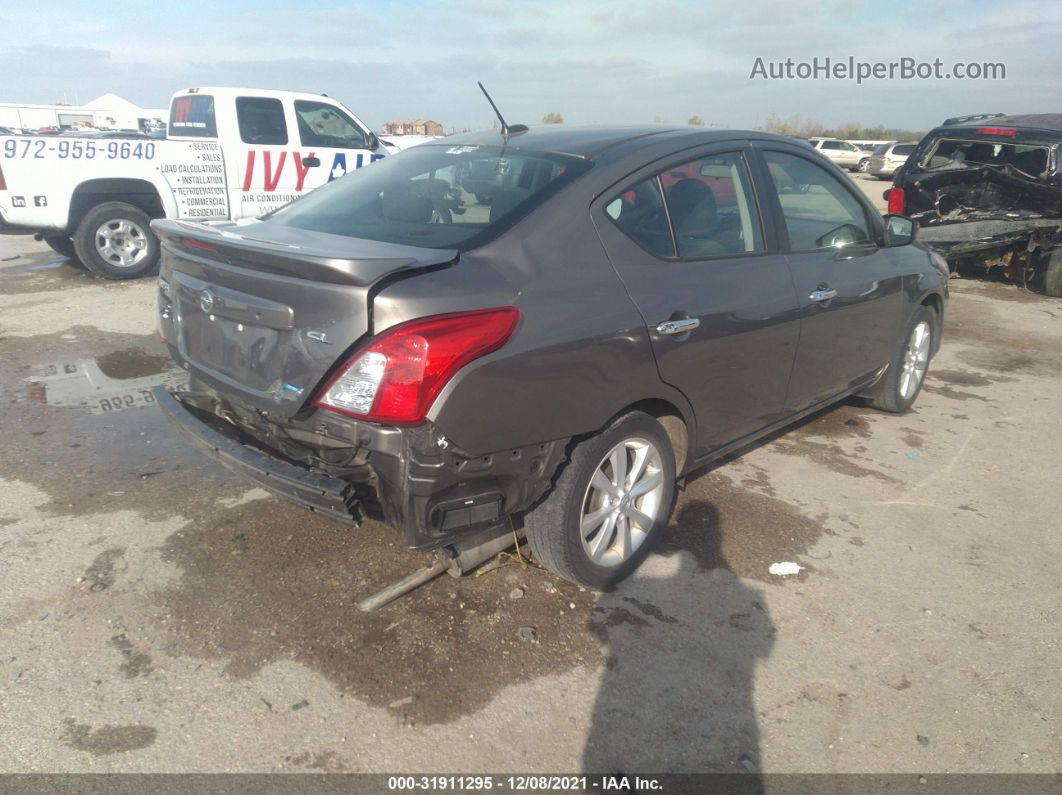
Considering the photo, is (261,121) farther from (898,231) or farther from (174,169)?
(898,231)

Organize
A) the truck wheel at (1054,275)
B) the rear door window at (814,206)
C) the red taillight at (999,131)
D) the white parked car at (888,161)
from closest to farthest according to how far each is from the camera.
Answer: the rear door window at (814,206)
the red taillight at (999,131)
the truck wheel at (1054,275)
the white parked car at (888,161)

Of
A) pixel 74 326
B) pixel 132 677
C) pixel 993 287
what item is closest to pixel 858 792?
pixel 132 677

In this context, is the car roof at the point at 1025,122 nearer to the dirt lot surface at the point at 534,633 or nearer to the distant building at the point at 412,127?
the dirt lot surface at the point at 534,633

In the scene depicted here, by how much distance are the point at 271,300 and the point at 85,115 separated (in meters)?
32.0

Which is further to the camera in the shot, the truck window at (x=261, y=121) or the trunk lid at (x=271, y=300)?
the truck window at (x=261, y=121)

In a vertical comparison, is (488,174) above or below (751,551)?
above

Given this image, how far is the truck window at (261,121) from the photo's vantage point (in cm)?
952

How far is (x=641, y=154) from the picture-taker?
3.26 m

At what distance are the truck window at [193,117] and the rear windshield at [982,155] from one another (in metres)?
8.90

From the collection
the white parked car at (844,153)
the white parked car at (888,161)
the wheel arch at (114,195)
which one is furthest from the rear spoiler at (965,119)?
the white parked car at (844,153)

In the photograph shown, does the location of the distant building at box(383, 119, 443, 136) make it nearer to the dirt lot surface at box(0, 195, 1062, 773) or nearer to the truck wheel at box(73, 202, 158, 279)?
the truck wheel at box(73, 202, 158, 279)

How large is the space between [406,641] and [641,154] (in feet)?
6.93

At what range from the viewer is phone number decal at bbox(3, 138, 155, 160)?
8375 millimetres

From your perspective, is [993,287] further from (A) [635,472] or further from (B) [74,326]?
(B) [74,326]
